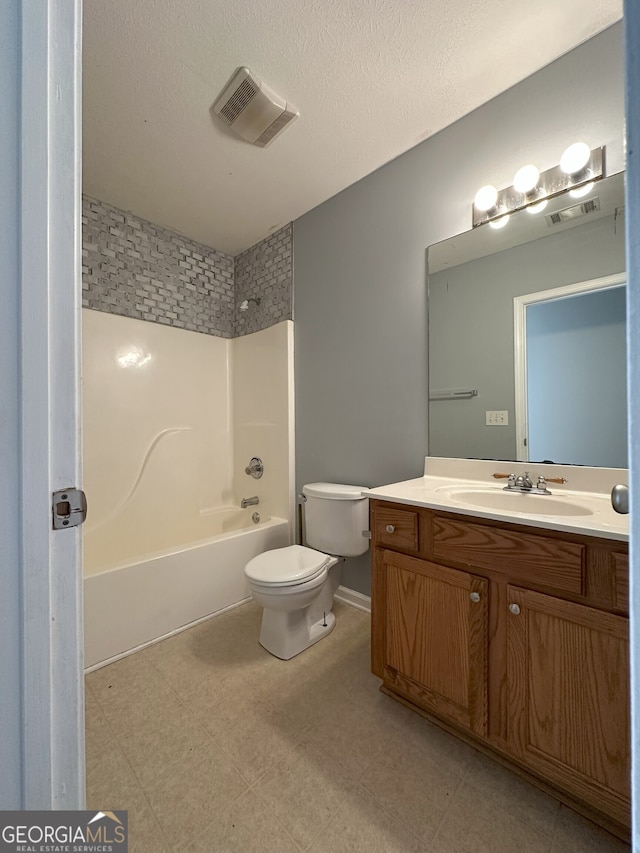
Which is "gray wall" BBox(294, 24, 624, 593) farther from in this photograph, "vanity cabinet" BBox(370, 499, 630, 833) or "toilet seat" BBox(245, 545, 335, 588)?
"vanity cabinet" BBox(370, 499, 630, 833)

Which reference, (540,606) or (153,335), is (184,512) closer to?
(153,335)

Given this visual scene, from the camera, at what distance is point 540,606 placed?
3.23 ft

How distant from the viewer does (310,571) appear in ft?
5.34

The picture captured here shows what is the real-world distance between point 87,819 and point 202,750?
745 millimetres

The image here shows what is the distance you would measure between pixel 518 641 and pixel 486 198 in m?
1.77

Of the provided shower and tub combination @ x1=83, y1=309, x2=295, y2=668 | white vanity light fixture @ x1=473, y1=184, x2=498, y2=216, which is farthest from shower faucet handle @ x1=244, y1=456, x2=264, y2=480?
white vanity light fixture @ x1=473, y1=184, x2=498, y2=216

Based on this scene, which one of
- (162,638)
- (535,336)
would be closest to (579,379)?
(535,336)

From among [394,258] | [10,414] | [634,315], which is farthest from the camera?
[394,258]

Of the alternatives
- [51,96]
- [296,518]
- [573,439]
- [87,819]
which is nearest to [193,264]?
[296,518]

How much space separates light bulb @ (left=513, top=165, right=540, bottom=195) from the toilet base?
7.19ft

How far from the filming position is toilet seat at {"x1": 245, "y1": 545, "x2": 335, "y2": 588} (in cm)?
157

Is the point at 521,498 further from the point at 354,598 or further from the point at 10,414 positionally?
the point at 10,414

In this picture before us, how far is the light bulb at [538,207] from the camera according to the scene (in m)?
1.42

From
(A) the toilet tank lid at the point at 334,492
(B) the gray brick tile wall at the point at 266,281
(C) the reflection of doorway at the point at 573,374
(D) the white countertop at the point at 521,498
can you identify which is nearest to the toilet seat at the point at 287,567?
(A) the toilet tank lid at the point at 334,492
